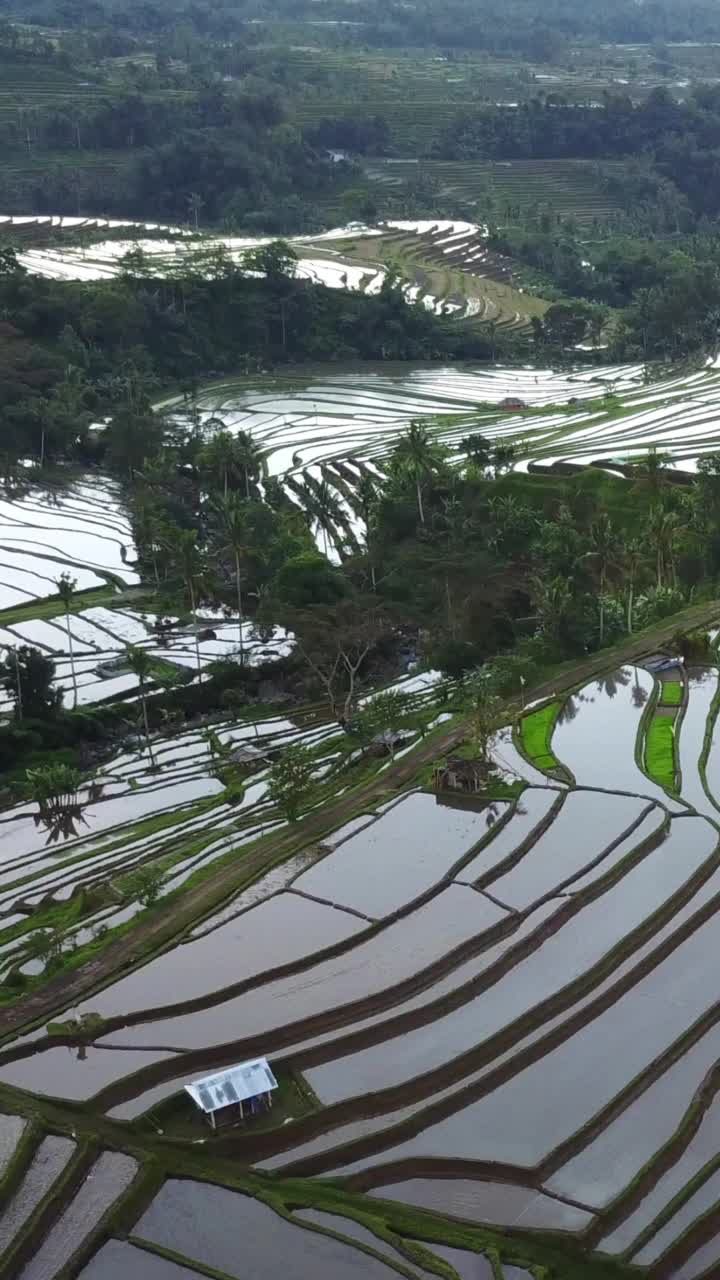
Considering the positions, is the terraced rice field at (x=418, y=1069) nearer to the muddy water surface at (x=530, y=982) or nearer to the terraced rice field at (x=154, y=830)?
the muddy water surface at (x=530, y=982)

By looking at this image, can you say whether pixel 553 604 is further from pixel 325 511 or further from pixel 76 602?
pixel 325 511

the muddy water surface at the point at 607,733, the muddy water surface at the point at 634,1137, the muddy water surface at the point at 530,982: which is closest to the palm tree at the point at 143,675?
the muddy water surface at the point at 607,733

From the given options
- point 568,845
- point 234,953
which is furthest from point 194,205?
point 234,953

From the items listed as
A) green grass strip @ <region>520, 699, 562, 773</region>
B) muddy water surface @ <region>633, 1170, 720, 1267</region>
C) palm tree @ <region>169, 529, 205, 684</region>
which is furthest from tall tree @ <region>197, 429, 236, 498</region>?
muddy water surface @ <region>633, 1170, 720, 1267</region>

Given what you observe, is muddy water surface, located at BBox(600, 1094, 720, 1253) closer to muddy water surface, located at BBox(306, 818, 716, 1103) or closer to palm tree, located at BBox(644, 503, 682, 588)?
muddy water surface, located at BBox(306, 818, 716, 1103)

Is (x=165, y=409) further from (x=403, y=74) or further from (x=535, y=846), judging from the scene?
(x=403, y=74)

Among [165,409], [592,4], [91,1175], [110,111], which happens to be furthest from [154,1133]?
[592,4]
